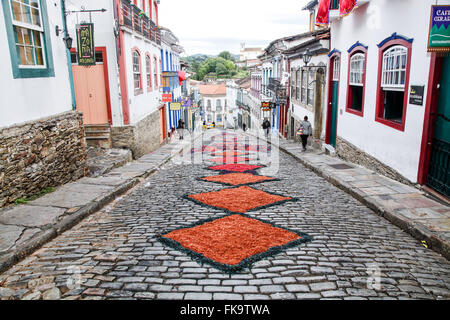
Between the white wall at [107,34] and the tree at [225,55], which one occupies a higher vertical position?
the tree at [225,55]

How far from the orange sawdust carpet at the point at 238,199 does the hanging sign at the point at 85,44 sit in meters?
5.08

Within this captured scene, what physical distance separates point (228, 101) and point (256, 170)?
58736 millimetres

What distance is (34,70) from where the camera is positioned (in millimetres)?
6824

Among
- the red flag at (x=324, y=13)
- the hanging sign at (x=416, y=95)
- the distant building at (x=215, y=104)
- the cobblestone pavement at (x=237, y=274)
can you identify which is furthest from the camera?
Answer: the distant building at (x=215, y=104)

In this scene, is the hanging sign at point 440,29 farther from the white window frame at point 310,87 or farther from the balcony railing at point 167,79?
the balcony railing at point 167,79

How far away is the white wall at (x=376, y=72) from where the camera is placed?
22.4 ft

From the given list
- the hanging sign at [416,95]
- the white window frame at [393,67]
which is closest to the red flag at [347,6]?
the white window frame at [393,67]

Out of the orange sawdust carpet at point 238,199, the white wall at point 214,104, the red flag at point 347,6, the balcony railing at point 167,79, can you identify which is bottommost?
the white wall at point 214,104

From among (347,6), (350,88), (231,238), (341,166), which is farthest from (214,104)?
(231,238)

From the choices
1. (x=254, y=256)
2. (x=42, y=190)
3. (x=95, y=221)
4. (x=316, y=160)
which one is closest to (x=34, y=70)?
(x=42, y=190)

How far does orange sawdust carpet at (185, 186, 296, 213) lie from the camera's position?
638cm

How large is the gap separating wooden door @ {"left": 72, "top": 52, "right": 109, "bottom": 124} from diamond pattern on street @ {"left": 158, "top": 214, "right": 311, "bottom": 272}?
8.16 meters

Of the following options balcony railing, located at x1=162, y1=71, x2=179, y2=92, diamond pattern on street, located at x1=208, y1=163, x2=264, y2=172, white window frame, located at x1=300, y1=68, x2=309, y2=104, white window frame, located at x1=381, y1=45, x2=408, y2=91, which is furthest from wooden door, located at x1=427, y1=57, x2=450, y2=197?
balcony railing, located at x1=162, y1=71, x2=179, y2=92

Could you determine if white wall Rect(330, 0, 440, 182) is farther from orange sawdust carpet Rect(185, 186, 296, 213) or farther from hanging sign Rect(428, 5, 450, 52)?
orange sawdust carpet Rect(185, 186, 296, 213)
